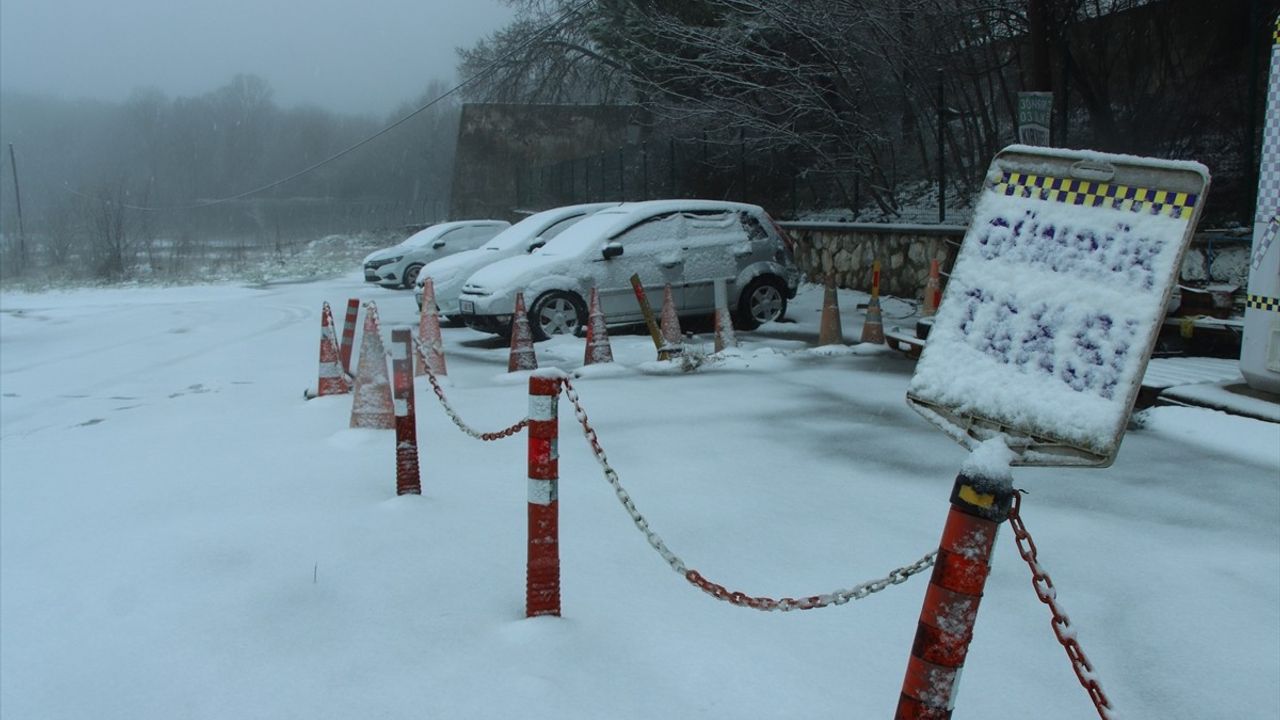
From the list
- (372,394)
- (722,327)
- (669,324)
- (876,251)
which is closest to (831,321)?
(722,327)

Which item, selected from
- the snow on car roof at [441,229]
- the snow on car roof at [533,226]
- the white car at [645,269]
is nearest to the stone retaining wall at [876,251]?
the white car at [645,269]

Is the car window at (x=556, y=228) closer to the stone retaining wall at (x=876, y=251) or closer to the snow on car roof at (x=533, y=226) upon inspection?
the snow on car roof at (x=533, y=226)

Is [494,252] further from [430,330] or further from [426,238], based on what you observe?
[426,238]

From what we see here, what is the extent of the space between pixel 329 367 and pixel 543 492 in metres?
5.47

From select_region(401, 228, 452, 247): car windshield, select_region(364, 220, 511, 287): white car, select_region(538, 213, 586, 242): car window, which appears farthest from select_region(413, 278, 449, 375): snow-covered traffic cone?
select_region(401, 228, 452, 247): car windshield

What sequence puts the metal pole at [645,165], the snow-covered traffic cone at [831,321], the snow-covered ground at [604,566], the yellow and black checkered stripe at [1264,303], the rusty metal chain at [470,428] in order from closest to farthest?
the snow-covered ground at [604,566]
the rusty metal chain at [470,428]
the yellow and black checkered stripe at [1264,303]
the snow-covered traffic cone at [831,321]
the metal pole at [645,165]

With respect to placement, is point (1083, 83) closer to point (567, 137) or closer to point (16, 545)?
point (16, 545)

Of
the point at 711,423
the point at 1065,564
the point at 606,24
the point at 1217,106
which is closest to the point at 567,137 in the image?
the point at 606,24

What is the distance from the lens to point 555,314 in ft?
39.4

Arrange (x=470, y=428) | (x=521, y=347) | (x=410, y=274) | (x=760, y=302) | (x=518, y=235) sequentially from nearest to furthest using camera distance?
(x=470, y=428)
(x=521, y=347)
(x=760, y=302)
(x=518, y=235)
(x=410, y=274)

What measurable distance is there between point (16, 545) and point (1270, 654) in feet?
18.6

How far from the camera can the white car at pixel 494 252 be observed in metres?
13.9

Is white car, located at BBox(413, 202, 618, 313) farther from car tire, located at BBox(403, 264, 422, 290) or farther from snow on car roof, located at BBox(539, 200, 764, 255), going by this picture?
car tire, located at BBox(403, 264, 422, 290)

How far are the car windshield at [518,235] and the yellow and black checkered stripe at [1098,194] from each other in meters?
12.1
